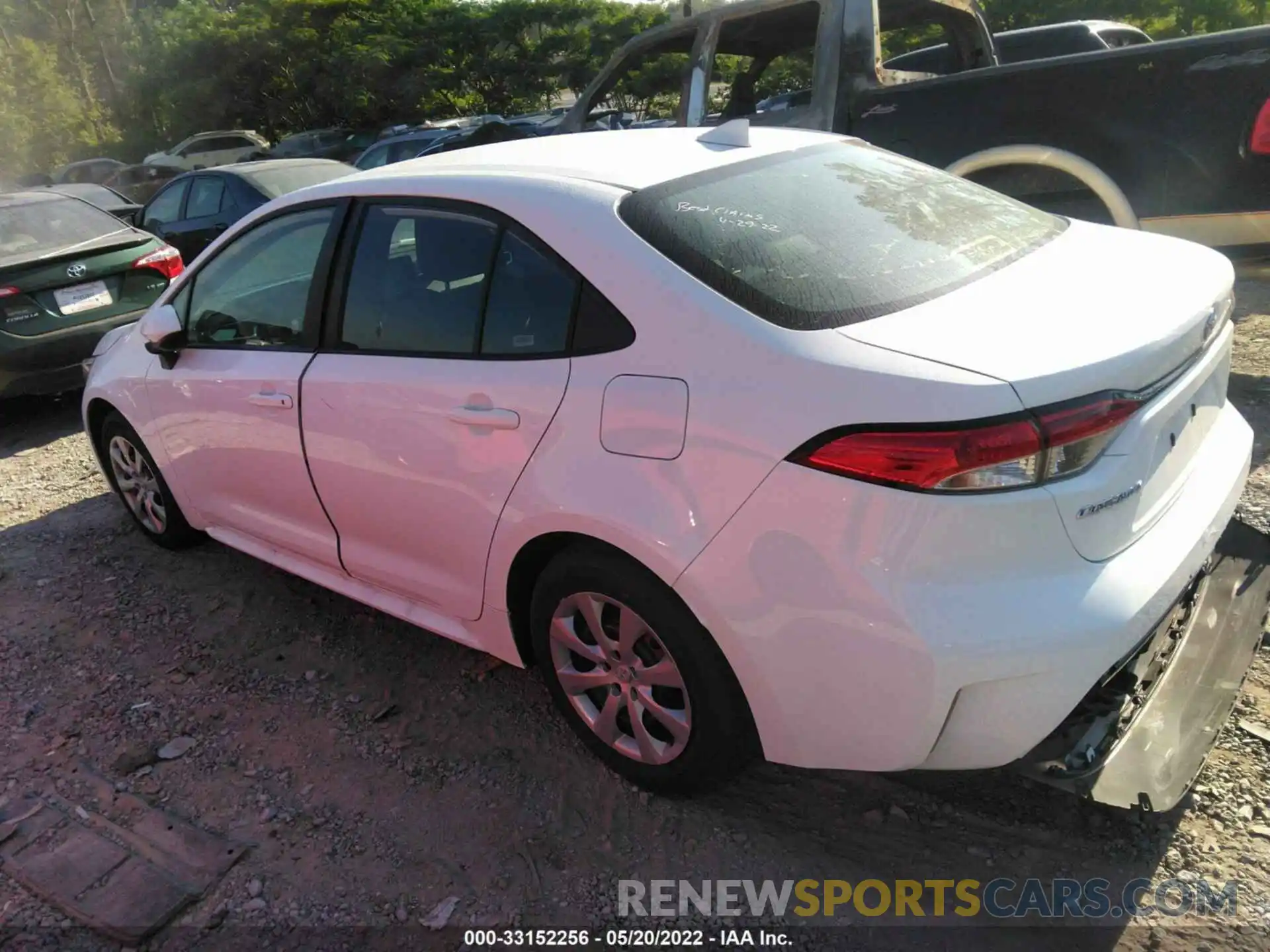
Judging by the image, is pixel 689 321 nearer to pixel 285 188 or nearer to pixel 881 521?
pixel 881 521

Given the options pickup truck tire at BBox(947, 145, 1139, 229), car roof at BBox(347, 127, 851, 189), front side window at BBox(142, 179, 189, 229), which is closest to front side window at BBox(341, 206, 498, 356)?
car roof at BBox(347, 127, 851, 189)

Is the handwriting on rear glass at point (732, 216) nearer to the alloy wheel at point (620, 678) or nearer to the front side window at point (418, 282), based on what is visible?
the front side window at point (418, 282)

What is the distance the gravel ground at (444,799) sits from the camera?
2377mm

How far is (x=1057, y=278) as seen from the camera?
240 cm

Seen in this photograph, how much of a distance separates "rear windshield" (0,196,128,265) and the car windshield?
1.96m

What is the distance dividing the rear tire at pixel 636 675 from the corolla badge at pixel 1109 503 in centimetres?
84

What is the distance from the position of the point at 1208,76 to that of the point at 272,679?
4.75 meters

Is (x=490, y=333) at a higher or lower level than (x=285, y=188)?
higher

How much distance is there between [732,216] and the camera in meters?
2.51

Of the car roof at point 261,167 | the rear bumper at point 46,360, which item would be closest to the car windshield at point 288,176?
the car roof at point 261,167

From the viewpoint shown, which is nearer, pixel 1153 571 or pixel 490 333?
pixel 1153 571

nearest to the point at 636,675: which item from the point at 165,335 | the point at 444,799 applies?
the point at 444,799

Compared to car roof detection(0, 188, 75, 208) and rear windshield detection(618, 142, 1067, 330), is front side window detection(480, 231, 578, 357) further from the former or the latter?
car roof detection(0, 188, 75, 208)

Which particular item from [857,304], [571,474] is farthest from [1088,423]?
[571,474]
